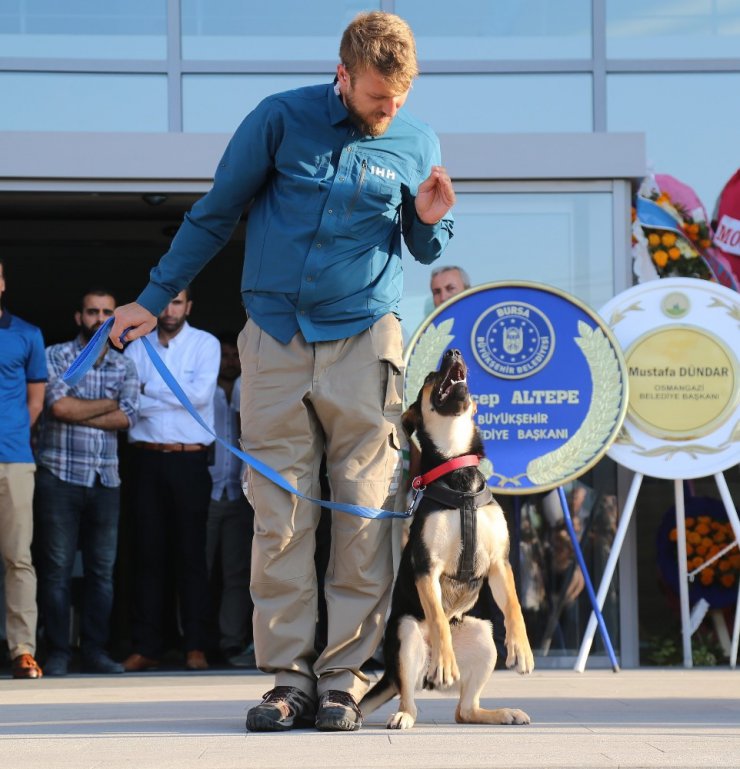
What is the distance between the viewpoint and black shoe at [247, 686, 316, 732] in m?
3.65

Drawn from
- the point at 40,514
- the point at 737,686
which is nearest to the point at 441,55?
the point at 40,514

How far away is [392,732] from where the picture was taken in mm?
3707

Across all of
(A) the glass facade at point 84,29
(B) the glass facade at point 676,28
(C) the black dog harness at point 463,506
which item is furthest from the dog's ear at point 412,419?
(B) the glass facade at point 676,28

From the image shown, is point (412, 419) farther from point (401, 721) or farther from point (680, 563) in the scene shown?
point (680, 563)

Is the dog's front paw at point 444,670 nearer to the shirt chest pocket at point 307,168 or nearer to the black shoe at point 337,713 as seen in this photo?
the black shoe at point 337,713

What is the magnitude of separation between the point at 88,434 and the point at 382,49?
154 inches

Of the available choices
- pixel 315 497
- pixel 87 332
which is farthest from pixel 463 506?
pixel 87 332

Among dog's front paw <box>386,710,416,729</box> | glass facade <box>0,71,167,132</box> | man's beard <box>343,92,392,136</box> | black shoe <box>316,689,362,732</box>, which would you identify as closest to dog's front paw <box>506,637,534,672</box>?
dog's front paw <box>386,710,416,729</box>

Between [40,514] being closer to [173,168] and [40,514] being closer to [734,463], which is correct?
[173,168]

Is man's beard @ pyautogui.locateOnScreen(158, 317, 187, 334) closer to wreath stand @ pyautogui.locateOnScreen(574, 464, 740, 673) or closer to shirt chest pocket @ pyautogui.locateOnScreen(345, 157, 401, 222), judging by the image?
wreath stand @ pyautogui.locateOnScreen(574, 464, 740, 673)

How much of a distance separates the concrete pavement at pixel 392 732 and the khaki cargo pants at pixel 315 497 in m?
0.25

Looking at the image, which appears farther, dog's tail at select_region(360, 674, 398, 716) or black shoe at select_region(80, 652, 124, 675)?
black shoe at select_region(80, 652, 124, 675)

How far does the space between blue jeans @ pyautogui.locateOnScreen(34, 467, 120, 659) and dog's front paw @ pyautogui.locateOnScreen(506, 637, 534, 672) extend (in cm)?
352

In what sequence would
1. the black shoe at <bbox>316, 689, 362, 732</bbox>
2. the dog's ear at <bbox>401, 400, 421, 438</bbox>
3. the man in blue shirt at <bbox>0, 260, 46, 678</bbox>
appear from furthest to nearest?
1. the man in blue shirt at <bbox>0, 260, 46, 678</bbox>
2. the dog's ear at <bbox>401, 400, 421, 438</bbox>
3. the black shoe at <bbox>316, 689, 362, 732</bbox>
